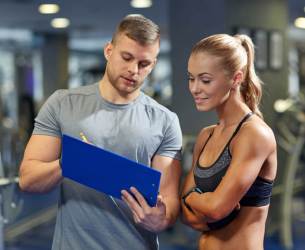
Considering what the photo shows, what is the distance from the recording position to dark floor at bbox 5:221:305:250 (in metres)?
5.51

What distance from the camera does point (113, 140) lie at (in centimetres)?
190

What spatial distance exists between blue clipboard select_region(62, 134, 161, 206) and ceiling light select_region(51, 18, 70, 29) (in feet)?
31.0

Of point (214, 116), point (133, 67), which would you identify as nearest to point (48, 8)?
point (214, 116)

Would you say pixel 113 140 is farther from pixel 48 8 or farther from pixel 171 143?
pixel 48 8

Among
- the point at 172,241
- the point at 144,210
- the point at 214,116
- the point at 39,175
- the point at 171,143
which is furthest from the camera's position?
the point at 172,241

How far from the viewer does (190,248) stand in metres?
5.43

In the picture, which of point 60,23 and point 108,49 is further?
point 60,23

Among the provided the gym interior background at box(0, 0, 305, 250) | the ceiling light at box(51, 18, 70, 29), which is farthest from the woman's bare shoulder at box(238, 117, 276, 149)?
the ceiling light at box(51, 18, 70, 29)

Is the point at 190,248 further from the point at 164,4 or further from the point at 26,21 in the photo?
the point at 26,21

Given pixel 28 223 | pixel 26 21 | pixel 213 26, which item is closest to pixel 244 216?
pixel 213 26

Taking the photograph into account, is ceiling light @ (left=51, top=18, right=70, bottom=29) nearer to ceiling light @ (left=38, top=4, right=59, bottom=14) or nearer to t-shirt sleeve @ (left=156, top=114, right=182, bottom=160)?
ceiling light @ (left=38, top=4, right=59, bottom=14)

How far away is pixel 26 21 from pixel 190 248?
291 inches

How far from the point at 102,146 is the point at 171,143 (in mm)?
234

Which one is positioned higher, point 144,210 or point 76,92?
point 76,92
